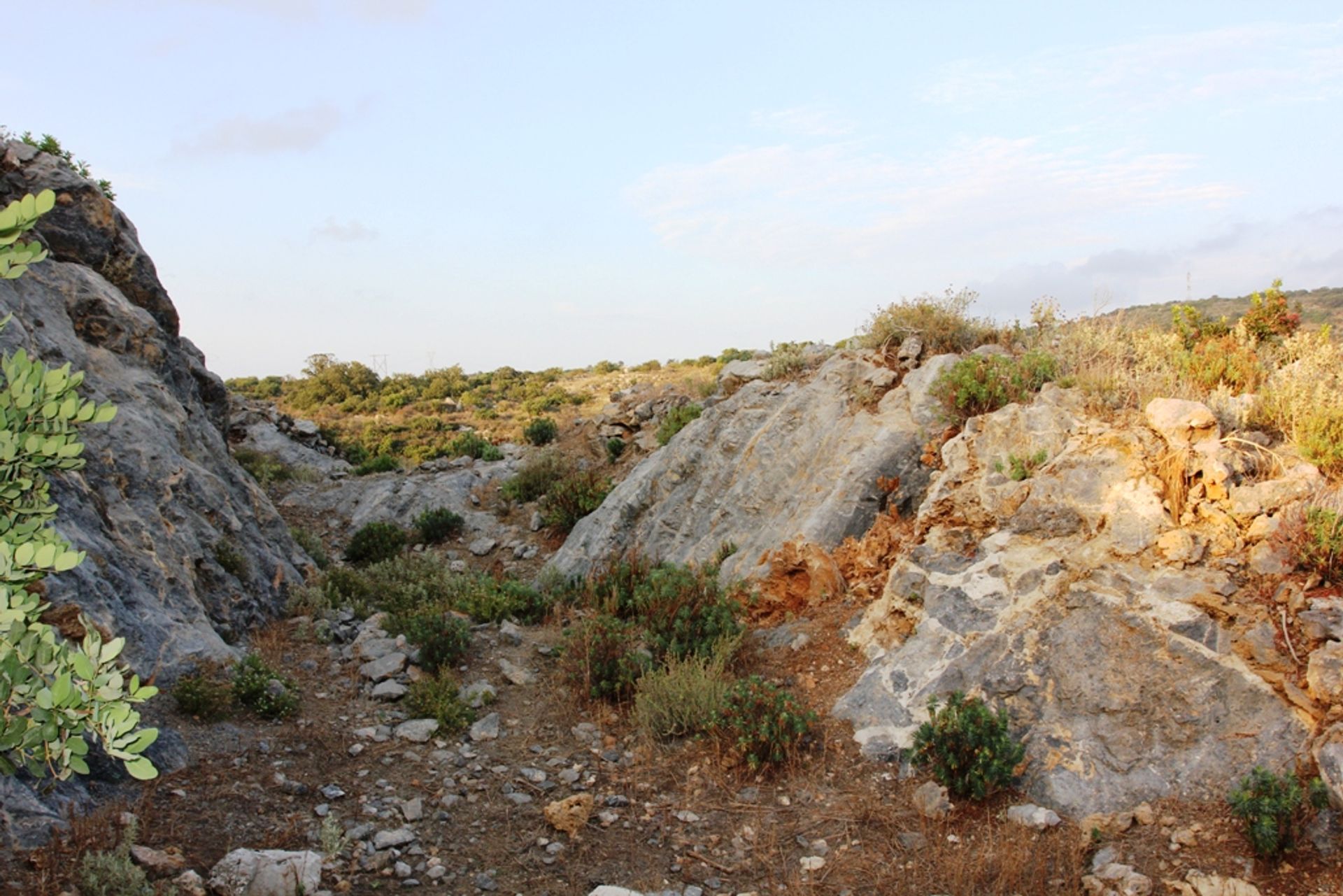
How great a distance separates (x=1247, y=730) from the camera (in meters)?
5.47

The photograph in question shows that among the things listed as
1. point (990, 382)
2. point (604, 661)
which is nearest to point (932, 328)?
point (990, 382)

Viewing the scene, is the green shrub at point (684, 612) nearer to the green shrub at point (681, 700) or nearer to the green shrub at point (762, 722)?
the green shrub at point (681, 700)

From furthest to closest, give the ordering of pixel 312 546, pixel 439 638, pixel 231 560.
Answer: pixel 312 546 → pixel 231 560 → pixel 439 638

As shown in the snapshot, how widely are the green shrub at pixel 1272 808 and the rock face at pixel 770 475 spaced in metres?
4.45

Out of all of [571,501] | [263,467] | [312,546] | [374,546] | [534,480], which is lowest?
[374,546]

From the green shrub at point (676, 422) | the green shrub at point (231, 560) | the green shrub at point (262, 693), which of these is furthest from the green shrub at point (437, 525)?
the green shrub at point (262, 693)

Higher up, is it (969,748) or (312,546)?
(312,546)

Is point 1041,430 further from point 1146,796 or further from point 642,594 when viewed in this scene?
point 642,594

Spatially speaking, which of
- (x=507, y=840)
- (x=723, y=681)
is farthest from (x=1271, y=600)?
(x=507, y=840)

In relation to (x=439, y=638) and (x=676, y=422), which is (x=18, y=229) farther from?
(x=676, y=422)

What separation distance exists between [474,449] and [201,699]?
13.9 metres

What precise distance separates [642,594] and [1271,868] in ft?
19.1

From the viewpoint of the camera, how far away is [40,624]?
2.94 m

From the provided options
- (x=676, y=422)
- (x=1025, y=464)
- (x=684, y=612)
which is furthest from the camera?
(x=676, y=422)
